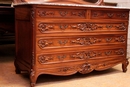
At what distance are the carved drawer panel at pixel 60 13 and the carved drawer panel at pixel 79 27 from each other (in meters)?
0.07

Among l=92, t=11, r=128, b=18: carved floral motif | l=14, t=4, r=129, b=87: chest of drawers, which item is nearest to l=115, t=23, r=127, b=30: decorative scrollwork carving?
l=14, t=4, r=129, b=87: chest of drawers

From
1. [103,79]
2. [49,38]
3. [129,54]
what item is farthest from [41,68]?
[129,54]

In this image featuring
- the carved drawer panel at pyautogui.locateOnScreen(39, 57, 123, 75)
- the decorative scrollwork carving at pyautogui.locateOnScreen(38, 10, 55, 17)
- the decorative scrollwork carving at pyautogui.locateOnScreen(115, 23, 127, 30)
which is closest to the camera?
the decorative scrollwork carving at pyautogui.locateOnScreen(38, 10, 55, 17)

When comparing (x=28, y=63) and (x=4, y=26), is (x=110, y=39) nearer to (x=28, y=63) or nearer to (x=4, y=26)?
(x=28, y=63)

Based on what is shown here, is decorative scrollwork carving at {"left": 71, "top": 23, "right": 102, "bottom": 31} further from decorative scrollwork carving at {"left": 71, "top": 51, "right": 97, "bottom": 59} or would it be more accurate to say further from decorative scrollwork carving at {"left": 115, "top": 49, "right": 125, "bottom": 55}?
decorative scrollwork carving at {"left": 115, "top": 49, "right": 125, "bottom": 55}

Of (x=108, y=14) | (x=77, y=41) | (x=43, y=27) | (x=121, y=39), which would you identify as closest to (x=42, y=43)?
(x=43, y=27)

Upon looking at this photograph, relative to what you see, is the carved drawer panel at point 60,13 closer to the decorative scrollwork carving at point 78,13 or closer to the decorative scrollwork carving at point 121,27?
the decorative scrollwork carving at point 78,13

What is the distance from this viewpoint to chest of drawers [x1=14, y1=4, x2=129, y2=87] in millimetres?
1926

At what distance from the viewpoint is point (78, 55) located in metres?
2.17

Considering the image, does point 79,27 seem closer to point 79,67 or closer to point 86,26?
point 86,26

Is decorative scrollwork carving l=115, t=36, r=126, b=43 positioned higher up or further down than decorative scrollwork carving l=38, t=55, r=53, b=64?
higher up

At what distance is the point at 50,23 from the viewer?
77.5 inches

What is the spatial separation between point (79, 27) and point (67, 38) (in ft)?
0.59

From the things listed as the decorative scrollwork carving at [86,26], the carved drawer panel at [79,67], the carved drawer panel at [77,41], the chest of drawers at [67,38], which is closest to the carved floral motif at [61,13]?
the chest of drawers at [67,38]
